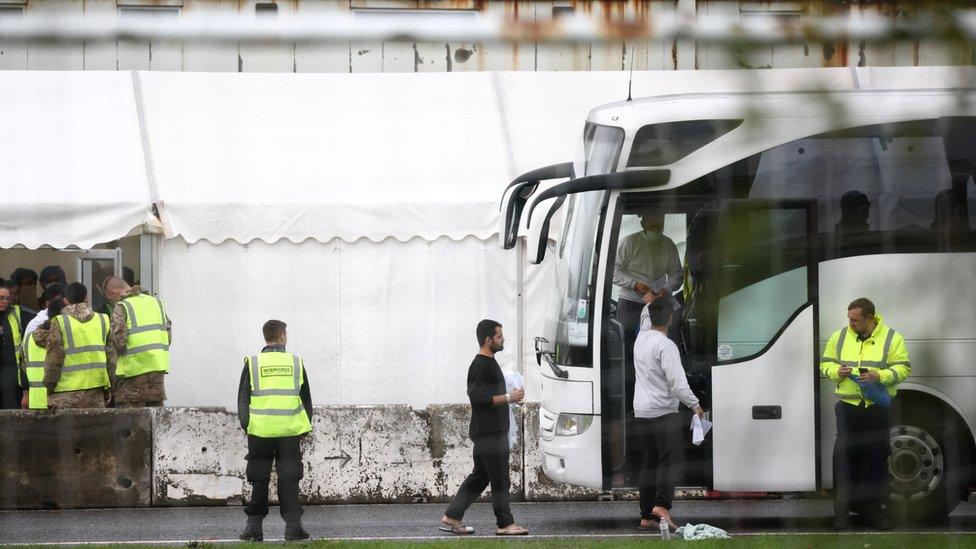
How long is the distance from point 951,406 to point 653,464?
598 centimetres

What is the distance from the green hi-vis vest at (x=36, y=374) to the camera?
368 inches

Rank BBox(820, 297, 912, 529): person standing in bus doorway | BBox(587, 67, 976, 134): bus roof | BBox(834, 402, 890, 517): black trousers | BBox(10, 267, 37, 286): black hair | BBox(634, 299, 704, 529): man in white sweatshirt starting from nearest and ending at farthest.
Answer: BBox(587, 67, 976, 134): bus roof, BBox(820, 297, 912, 529): person standing in bus doorway, BBox(834, 402, 890, 517): black trousers, BBox(634, 299, 704, 529): man in white sweatshirt, BBox(10, 267, 37, 286): black hair

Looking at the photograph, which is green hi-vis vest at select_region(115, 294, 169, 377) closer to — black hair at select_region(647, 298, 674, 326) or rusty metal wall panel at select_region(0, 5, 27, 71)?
black hair at select_region(647, 298, 674, 326)

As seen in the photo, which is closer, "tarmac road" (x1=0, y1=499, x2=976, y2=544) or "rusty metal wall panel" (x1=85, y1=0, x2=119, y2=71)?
"rusty metal wall panel" (x1=85, y1=0, x2=119, y2=71)

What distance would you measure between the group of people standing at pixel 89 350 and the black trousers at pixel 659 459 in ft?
12.2

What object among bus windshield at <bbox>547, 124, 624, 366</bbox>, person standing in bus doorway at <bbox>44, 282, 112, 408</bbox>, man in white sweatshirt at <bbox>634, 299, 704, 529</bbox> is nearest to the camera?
man in white sweatshirt at <bbox>634, 299, 704, 529</bbox>

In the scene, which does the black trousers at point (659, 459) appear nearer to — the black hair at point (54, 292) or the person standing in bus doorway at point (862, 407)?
the person standing in bus doorway at point (862, 407)

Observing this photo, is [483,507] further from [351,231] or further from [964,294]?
[964,294]

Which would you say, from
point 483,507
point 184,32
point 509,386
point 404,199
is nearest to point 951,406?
point 184,32

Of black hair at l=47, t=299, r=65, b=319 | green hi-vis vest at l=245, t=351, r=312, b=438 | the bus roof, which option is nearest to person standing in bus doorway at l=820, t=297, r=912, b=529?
the bus roof

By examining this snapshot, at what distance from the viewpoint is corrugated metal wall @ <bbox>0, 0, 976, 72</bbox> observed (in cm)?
113

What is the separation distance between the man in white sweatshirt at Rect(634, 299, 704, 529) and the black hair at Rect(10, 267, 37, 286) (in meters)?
5.64

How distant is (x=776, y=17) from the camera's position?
3.59 ft

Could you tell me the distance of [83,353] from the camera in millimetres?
9500
